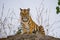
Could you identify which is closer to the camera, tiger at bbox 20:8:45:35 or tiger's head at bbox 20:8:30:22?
tiger at bbox 20:8:45:35

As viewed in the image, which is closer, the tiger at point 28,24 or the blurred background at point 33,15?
the tiger at point 28,24

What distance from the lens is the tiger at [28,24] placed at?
95.7 inches

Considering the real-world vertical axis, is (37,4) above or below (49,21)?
above

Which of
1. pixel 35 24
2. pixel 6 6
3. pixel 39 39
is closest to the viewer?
pixel 39 39

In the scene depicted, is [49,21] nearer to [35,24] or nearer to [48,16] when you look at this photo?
[48,16]

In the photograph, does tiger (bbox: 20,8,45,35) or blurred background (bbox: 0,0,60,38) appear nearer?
tiger (bbox: 20,8,45,35)

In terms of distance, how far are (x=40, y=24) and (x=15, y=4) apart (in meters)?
0.56

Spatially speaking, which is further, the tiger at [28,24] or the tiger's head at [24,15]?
the tiger's head at [24,15]

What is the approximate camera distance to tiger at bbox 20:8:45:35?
7.97 feet

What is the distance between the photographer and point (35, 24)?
2482mm

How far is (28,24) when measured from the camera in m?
2.57

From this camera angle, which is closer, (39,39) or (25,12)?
(39,39)

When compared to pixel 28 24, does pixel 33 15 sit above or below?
above

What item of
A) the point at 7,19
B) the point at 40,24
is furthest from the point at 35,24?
the point at 7,19
